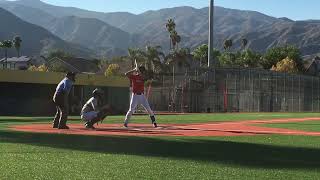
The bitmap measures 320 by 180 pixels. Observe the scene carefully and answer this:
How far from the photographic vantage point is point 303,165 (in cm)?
866

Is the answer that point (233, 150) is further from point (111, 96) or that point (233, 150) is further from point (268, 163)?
point (111, 96)

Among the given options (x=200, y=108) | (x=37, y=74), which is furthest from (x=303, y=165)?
(x=200, y=108)

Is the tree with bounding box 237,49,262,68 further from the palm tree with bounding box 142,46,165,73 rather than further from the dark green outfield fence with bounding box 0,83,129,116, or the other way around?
the dark green outfield fence with bounding box 0,83,129,116

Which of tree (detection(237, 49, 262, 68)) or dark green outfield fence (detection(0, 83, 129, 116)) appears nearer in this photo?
dark green outfield fence (detection(0, 83, 129, 116))

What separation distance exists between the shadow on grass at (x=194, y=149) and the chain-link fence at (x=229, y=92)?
44940 mm

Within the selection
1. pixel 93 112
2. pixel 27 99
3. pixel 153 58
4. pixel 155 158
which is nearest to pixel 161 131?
pixel 93 112

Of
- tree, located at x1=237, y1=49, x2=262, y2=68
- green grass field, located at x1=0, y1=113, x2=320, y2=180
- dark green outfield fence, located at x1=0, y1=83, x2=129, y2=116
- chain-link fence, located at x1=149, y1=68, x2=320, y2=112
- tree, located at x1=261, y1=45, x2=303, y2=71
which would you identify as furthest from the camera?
tree, located at x1=261, y1=45, x2=303, y2=71

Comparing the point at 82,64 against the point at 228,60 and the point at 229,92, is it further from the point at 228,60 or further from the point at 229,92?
the point at 229,92

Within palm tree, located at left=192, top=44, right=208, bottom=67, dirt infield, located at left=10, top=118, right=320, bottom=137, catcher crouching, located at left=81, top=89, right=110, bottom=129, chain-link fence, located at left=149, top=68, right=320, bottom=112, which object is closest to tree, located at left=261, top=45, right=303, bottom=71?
palm tree, located at left=192, top=44, right=208, bottom=67

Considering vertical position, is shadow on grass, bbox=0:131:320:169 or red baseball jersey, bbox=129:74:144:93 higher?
red baseball jersey, bbox=129:74:144:93

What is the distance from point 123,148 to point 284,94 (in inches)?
2144

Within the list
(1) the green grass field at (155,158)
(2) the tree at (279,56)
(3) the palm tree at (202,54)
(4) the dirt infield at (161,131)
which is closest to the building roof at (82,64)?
(3) the palm tree at (202,54)

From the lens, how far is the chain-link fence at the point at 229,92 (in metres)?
59.7

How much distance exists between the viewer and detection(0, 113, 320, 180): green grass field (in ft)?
25.1
